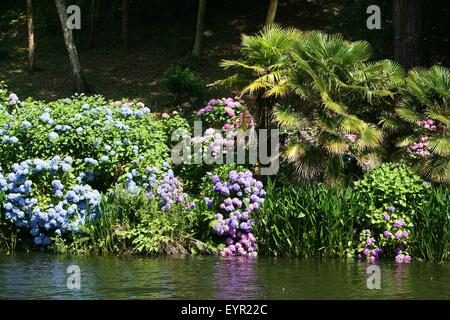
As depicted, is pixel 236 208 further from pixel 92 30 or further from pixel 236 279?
pixel 92 30

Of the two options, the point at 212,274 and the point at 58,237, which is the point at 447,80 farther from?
the point at 58,237

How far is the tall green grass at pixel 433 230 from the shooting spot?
12.5m

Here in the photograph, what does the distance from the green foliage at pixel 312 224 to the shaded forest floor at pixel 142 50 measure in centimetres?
1024

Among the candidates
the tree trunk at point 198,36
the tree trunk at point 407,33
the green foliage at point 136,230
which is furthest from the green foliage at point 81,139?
the tree trunk at point 198,36

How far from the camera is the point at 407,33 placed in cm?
1812

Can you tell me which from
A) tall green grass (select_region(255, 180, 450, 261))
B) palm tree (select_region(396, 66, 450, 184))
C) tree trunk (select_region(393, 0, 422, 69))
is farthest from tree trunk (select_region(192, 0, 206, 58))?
tall green grass (select_region(255, 180, 450, 261))

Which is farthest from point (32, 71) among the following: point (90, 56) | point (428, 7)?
point (428, 7)

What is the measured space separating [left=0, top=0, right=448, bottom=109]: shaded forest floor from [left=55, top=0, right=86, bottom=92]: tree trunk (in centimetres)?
69

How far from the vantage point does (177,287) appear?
A: 10.2m

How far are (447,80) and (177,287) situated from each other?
6.34 metres

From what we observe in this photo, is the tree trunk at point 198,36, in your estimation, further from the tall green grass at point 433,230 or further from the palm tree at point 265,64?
the tall green grass at point 433,230

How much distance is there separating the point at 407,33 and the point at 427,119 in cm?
444

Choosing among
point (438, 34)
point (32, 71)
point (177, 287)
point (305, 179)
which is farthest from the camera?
point (32, 71)

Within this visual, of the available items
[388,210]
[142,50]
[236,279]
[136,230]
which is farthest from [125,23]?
[236,279]
